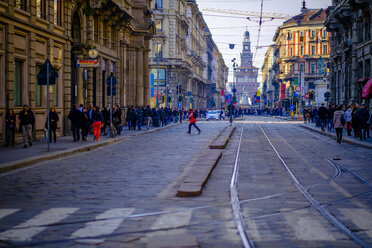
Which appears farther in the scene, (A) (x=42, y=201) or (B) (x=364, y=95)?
(B) (x=364, y=95)

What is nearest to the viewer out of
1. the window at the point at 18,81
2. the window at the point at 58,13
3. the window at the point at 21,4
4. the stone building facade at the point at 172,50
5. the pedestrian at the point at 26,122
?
the pedestrian at the point at 26,122

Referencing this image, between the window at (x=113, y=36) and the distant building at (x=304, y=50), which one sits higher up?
the distant building at (x=304, y=50)

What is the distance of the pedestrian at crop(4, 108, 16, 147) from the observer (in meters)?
20.4

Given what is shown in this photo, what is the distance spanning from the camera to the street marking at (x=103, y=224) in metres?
6.49

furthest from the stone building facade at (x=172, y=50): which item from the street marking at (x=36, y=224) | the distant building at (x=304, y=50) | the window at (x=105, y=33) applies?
the street marking at (x=36, y=224)

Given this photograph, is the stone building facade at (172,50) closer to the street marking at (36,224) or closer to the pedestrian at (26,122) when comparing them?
the pedestrian at (26,122)

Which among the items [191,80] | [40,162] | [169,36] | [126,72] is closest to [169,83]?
[169,36]

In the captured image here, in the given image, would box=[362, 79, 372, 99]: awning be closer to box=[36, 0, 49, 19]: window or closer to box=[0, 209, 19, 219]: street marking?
box=[36, 0, 49, 19]: window

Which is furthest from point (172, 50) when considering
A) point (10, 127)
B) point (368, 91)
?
point (10, 127)

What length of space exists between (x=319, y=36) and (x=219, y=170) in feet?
312

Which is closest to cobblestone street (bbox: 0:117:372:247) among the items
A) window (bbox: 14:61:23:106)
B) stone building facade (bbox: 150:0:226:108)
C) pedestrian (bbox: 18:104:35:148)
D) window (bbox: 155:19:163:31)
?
pedestrian (bbox: 18:104:35:148)

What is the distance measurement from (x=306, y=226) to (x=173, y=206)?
7.39 feet

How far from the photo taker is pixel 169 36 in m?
75.9

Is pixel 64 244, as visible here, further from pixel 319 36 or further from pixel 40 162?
pixel 319 36
